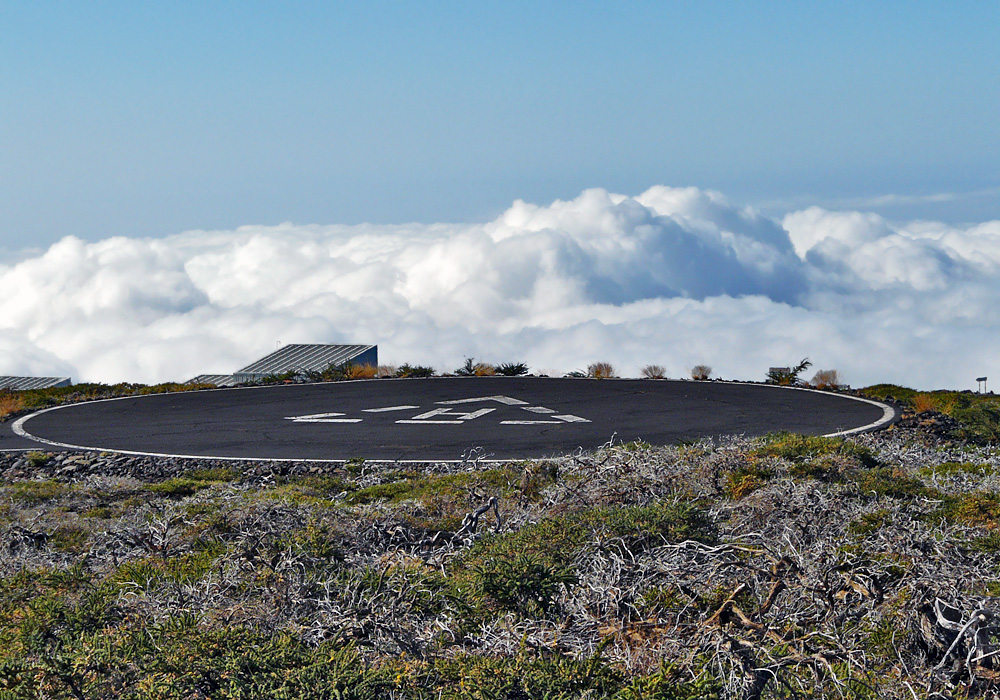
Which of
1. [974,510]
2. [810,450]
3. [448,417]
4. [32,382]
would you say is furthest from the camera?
[32,382]

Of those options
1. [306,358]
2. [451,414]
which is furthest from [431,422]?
[306,358]

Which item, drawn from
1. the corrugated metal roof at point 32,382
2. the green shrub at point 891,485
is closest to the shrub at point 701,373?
Result: the green shrub at point 891,485

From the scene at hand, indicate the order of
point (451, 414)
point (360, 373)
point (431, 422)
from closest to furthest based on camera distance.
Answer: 1. point (431, 422)
2. point (451, 414)
3. point (360, 373)

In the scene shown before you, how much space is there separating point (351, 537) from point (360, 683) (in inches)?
109

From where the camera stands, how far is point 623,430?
1529 cm

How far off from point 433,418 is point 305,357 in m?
29.7

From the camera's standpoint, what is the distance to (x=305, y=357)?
4541 cm

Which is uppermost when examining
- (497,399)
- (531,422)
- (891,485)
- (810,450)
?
(497,399)

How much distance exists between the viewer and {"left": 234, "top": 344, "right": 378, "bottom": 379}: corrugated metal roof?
43.0 m

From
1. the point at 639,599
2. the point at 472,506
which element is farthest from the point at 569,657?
the point at 472,506

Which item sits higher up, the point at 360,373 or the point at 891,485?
the point at 360,373

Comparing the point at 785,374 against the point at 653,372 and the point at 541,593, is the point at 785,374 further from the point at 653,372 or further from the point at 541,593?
the point at 541,593

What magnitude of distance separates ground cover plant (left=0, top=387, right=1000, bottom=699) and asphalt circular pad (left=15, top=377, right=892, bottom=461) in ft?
16.3

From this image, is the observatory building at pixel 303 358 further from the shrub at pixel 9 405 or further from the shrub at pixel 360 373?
the shrub at pixel 9 405
